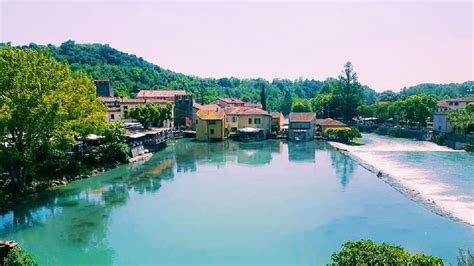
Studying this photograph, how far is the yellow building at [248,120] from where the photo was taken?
166ft

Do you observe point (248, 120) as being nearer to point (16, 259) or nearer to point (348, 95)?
point (348, 95)

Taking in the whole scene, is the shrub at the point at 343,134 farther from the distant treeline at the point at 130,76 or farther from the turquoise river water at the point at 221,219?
the distant treeline at the point at 130,76

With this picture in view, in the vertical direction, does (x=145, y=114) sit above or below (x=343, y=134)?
above

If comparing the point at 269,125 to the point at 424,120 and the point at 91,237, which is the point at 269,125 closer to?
the point at 424,120

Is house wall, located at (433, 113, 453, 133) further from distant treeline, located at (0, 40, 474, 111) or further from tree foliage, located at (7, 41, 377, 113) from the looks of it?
tree foliage, located at (7, 41, 377, 113)

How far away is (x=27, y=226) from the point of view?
60.2 feet

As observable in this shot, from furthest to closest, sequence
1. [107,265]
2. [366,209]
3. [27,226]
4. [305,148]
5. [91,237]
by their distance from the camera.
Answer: [305,148] < [366,209] < [27,226] < [91,237] < [107,265]

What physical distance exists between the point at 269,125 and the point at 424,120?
20.0m

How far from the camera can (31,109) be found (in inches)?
816

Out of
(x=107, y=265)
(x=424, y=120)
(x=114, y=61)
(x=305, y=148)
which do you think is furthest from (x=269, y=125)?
(x=114, y=61)

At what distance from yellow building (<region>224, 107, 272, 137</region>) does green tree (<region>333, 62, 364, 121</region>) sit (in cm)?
1727

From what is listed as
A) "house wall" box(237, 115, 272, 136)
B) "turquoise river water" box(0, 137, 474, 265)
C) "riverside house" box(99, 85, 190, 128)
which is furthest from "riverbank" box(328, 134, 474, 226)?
"riverside house" box(99, 85, 190, 128)

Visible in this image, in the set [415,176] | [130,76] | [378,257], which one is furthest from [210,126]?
[130,76]

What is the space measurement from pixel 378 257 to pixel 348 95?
57.8 m
